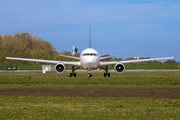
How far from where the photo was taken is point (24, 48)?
306 feet

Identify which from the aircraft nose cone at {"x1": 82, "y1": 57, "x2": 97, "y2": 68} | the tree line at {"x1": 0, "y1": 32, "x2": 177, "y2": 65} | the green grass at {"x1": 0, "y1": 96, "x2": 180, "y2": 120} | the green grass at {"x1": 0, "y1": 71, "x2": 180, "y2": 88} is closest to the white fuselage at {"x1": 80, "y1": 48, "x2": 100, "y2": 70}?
the aircraft nose cone at {"x1": 82, "y1": 57, "x2": 97, "y2": 68}

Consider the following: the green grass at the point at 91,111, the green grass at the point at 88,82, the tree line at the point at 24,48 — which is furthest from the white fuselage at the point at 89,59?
the tree line at the point at 24,48

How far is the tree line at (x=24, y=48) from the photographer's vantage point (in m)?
90.2

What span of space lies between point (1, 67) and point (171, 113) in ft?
230

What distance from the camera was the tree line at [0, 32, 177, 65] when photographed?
90219 millimetres

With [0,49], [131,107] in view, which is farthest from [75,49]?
[131,107]

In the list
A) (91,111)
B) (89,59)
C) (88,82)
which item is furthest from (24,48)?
(91,111)

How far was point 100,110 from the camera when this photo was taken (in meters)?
12.4

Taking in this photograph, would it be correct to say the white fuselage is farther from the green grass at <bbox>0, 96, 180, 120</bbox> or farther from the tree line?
the tree line

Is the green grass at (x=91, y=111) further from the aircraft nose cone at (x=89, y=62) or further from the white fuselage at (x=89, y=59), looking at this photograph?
the white fuselage at (x=89, y=59)

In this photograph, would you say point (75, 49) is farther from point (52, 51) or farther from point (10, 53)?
point (10, 53)

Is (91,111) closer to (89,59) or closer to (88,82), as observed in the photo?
(88,82)

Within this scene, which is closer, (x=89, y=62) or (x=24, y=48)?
(x=89, y=62)

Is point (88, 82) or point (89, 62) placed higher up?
point (89, 62)
